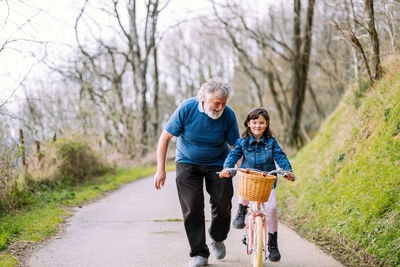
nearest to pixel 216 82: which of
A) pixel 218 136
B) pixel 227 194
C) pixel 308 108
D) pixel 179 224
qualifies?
pixel 218 136

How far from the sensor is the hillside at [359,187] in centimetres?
460

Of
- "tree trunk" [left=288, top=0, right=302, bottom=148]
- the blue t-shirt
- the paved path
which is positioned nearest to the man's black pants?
the blue t-shirt

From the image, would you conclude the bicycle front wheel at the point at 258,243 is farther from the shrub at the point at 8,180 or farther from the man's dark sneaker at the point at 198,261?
the shrub at the point at 8,180

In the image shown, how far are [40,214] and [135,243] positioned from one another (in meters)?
2.38

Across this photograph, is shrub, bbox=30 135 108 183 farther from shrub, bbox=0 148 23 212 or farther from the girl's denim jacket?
the girl's denim jacket

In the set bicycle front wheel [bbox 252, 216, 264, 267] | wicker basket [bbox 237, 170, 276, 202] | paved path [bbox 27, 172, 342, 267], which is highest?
wicker basket [bbox 237, 170, 276, 202]

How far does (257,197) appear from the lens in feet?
12.4

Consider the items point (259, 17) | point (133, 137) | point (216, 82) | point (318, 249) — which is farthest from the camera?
point (259, 17)

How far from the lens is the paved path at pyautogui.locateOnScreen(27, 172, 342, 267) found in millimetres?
4754

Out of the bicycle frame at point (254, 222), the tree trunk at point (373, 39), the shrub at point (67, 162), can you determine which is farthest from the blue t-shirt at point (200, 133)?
the shrub at point (67, 162)

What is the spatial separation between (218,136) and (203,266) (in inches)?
59.9

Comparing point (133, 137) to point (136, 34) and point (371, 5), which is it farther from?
point (371, 5)

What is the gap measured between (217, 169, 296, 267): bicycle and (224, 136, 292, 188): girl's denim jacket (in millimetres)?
280

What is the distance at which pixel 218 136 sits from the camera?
4.59 metres
